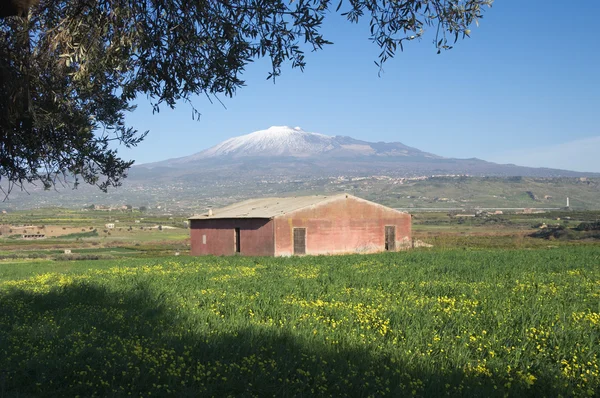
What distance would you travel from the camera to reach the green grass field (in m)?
8.75

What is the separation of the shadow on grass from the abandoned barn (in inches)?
1225

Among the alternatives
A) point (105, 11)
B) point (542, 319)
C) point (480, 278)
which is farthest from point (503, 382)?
point (480, 278)

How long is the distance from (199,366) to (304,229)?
35498mm

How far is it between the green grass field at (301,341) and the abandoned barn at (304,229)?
24885 millimetres

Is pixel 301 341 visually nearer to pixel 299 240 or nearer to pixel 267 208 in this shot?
pixel 299 240

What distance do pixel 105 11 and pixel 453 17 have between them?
494 cm

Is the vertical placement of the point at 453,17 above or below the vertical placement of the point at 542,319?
above

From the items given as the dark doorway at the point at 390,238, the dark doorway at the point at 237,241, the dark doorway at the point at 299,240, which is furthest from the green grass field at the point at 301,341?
the dark doorway at the point at 390,238

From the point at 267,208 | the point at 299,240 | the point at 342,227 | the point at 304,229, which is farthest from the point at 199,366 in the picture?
the point at 267,208

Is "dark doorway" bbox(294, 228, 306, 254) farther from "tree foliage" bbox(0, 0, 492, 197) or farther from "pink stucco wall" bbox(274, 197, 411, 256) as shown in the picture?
"tree foliage" bbox(0, 0, 492, 197)

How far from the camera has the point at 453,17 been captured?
935 centimetres

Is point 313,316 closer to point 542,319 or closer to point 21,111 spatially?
point 542,319

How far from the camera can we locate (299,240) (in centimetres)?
4444

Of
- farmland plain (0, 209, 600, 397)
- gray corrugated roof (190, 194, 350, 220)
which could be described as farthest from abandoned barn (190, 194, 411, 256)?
farmland plain (0, 209, 600, 397)
